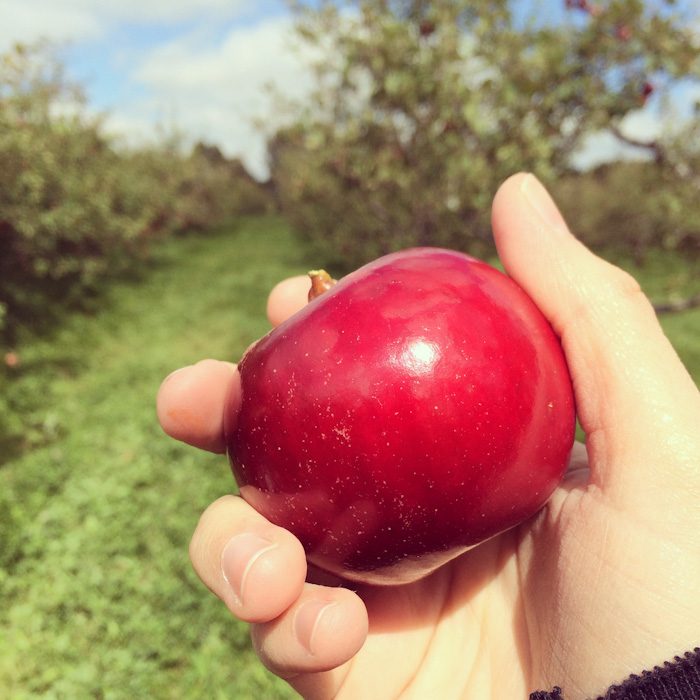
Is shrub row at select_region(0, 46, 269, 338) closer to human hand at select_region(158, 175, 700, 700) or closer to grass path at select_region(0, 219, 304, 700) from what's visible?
grass path at select_region(0, 219, 304, 700)

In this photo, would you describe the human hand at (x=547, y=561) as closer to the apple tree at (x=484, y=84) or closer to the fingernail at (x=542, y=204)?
the fingernail at (x=542, y=204)

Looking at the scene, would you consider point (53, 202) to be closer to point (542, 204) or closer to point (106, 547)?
point (106, 547)

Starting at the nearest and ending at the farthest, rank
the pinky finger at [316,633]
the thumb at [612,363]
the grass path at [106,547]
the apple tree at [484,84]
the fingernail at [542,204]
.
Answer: the pinky finger at [316,633] < the thumb at [612,363] < the fingernail at [542,204] < the grass path at [106,547] < the apple tree at [484,84]

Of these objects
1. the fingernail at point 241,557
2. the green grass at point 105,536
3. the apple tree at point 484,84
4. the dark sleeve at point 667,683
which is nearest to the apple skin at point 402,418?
the fingernail at point 241,557

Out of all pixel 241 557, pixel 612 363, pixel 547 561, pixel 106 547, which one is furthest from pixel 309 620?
pixel 106 547

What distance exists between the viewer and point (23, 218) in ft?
21.5

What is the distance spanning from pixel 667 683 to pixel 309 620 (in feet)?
2.66

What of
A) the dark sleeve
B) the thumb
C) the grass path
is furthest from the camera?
the grass path

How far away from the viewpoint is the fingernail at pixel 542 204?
1774 millimetres

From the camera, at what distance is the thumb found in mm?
1450

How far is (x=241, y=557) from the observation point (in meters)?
1.38

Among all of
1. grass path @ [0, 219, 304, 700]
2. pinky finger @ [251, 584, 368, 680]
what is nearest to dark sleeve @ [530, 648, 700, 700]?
pinky finger @ [251, 584, 368, 680]

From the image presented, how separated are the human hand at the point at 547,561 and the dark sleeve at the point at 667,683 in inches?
1.6

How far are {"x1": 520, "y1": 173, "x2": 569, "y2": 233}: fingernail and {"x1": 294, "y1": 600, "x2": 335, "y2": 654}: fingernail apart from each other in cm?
129
